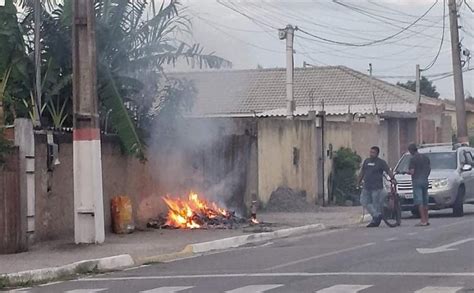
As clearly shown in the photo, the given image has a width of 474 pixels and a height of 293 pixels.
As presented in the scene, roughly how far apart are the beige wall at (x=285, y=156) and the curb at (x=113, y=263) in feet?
24.1

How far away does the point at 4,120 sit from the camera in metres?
18.9

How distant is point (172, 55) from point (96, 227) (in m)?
4.87

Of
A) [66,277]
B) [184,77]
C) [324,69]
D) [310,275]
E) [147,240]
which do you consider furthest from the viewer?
[324,69]

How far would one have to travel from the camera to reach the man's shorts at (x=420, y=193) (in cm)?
2279

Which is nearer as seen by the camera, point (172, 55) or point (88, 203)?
point (88, 203)

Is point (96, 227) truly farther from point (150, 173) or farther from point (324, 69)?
point (324, 69)

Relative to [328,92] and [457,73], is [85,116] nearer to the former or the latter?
[457,73]

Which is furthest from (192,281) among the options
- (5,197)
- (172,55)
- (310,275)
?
(172,55)

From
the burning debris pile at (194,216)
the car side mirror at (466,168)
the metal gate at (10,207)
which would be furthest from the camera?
the car side mirror at (466,168)

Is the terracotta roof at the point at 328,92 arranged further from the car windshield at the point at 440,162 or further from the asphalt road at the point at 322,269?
the asphalt road at the point at 322,269

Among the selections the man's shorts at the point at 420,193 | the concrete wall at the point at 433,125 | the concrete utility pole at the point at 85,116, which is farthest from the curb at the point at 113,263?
the concrete wall at the point at 433,125

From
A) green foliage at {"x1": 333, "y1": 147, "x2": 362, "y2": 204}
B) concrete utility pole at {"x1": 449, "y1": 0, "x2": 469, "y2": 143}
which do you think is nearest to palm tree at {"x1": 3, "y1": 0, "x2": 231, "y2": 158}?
green foliage at {"x1": 333, "y1": 147, "x2": 362, "y2": 204}

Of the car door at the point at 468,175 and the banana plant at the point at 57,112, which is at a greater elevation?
the banana plant at the point at 57,112

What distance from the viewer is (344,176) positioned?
3359 centimetres
